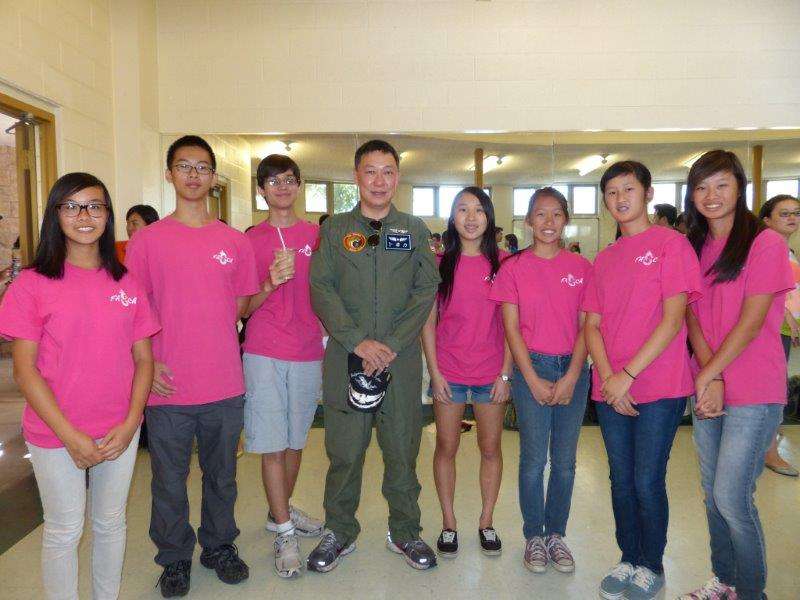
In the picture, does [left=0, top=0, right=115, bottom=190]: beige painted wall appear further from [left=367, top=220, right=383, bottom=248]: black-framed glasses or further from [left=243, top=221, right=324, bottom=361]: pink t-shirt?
[left=367, top=220, right=383, bottom=248]: black-framed glasses

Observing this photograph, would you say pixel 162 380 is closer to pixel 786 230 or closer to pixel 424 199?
pixel 424 199

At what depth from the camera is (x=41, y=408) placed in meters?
1.64

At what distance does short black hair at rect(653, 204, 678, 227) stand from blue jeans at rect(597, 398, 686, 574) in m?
2.43

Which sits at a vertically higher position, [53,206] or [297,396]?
[53,206]

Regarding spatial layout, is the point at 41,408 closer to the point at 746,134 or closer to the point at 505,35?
the point at 505,35

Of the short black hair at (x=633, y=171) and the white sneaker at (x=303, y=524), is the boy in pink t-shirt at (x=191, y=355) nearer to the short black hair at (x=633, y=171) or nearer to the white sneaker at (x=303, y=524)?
the white sneaker at (x=303, y=524)

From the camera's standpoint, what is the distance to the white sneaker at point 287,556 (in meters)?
2.28

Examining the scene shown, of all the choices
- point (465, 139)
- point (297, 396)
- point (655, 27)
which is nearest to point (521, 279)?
point (297, 396)

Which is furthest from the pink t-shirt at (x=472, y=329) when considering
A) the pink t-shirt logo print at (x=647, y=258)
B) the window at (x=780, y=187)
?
the window at (x=780, y=187)

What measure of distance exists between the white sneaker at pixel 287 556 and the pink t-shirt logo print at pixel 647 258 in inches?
71.2

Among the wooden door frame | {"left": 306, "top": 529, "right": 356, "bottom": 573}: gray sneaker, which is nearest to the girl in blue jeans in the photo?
{"left": 306, "top": 529, "right": 356, "bottom": 573}: gray sneaker

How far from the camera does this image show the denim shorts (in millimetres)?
2387

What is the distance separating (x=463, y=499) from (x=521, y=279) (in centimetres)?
142

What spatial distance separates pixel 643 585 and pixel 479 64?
3645 millimetres
